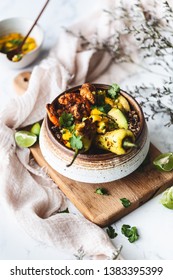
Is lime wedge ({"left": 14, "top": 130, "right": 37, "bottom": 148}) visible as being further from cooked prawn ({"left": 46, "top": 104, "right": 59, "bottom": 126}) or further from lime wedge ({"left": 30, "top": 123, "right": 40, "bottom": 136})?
cooked prawn ({"left": 46, "top": 104, "right": 59, "bottom": 126})

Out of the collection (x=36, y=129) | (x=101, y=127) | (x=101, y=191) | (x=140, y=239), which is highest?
(x=101, y=127)

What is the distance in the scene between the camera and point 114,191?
1.97 meters

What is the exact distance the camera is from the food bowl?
1887 mm

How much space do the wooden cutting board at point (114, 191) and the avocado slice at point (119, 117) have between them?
226mm

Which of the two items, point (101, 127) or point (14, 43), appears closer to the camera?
point (101, 127)

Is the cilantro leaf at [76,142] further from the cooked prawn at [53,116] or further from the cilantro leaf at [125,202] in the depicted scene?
the cilantro leaf at [125,202]

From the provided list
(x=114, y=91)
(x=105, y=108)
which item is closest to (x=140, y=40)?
(x=114, y=91)

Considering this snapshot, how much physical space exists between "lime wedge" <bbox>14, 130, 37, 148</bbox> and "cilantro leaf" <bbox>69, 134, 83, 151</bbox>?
35 centimetres

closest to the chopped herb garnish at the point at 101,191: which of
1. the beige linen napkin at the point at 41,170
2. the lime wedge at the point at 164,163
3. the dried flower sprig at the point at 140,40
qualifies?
the beige linen napkin at the point at 41,170

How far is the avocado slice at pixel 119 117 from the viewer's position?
6.23 ft

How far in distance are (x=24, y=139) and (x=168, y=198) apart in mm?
616

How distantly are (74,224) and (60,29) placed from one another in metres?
1.22

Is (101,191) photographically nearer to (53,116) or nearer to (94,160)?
(94,160)
